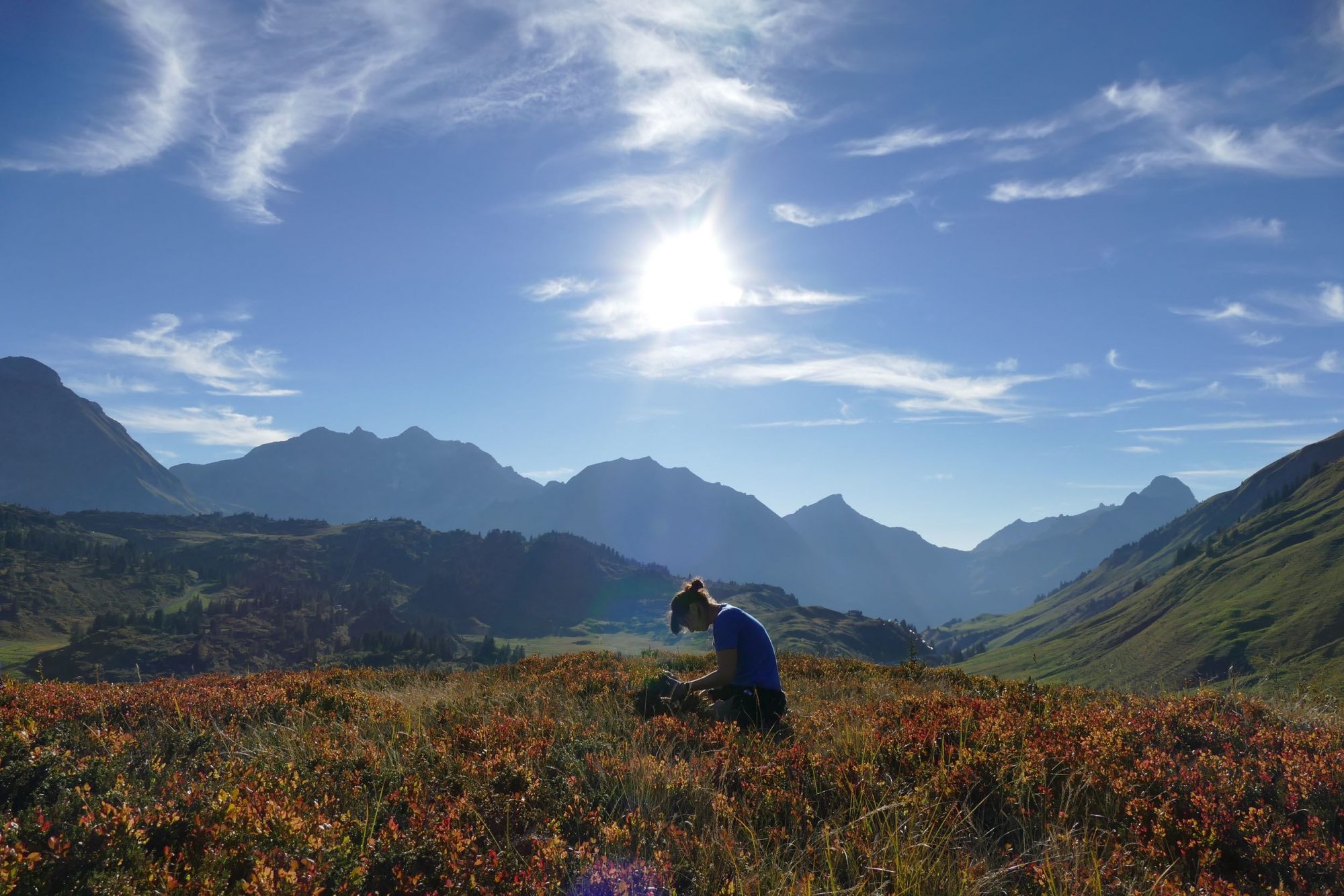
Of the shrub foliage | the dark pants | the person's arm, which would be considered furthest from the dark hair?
the shrub foliage

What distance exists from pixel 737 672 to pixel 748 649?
0.33 m

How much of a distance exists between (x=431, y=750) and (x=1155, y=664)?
219822 mm

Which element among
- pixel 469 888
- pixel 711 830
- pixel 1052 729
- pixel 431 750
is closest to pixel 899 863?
pixel 711 830

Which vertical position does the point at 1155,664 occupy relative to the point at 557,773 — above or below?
below

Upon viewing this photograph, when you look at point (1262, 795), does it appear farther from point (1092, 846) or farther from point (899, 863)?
point (899, 863)

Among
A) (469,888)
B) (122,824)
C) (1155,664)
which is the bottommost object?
(1155,664)

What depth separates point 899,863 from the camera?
4254mm

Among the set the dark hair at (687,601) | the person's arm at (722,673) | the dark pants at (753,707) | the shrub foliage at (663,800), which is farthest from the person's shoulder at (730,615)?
→ the shrub foliage at (663,800)

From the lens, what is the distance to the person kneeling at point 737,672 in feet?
27.5

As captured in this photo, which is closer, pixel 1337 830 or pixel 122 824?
pixel 122 824

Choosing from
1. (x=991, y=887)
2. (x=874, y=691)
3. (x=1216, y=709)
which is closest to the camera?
(x=991, y=887)

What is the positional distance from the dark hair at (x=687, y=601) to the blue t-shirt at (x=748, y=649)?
1.44ft

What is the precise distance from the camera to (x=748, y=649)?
8797 mm

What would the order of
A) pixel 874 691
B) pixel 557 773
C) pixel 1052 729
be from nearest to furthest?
pixel 557 773 < pixel 1052 729 < pixel 874 691
